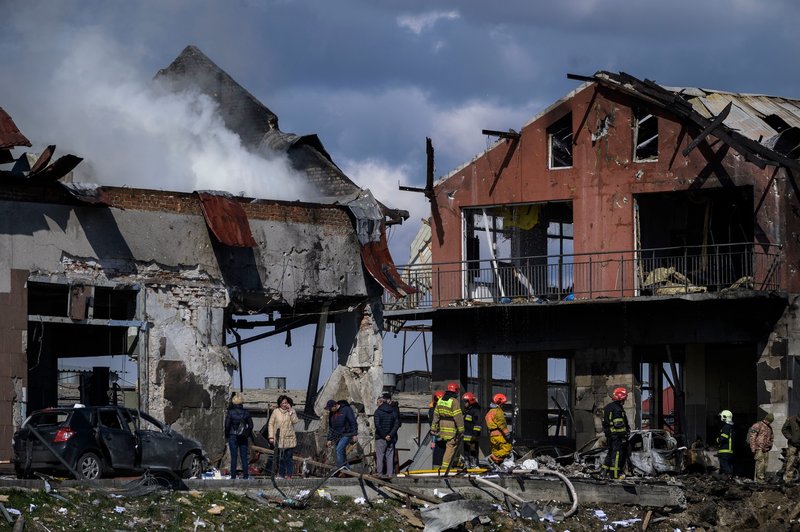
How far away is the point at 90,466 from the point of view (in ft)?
80.3

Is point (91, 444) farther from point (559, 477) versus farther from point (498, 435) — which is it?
point (559, 477)

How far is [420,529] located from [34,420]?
6390 mm

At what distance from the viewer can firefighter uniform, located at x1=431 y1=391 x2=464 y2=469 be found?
90.3 feet

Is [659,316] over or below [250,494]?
over

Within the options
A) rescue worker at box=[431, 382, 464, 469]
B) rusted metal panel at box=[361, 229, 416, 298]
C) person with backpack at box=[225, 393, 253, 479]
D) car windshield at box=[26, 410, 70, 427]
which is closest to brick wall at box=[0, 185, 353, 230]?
rusted metal panel at box=[361, 229, 416, 298]

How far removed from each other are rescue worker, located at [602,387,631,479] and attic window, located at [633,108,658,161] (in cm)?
1117

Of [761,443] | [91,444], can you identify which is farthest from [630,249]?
[91,444]

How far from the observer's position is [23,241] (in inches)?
1172

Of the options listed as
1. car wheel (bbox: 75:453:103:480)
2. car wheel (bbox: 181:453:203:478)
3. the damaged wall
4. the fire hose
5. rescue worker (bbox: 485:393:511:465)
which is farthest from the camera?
the damaged wall

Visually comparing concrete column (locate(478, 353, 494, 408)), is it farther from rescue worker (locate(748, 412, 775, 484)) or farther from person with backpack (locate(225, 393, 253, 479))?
person with backpack (locate(225, 393, 253, 479))

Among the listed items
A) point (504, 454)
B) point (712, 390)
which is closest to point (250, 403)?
point (712, 390)

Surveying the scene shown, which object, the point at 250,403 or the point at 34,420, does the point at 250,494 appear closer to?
the point at 34,420

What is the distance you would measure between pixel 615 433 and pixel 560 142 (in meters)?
13.1

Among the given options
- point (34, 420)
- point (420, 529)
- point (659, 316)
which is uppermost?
point (659, 316)
